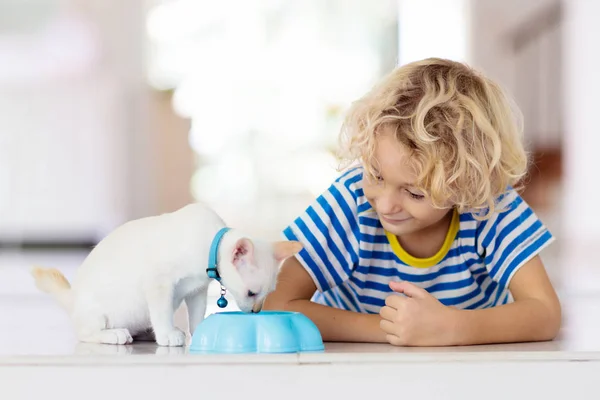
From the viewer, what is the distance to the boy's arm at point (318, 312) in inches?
46.5

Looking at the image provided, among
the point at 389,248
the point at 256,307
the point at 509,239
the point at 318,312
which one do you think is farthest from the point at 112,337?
the point at 509,239

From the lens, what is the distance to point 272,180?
5906mm

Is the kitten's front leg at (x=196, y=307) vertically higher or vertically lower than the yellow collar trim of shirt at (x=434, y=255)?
lower

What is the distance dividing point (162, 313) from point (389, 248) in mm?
510

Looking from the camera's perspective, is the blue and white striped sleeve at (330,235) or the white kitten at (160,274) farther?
the blue and white striped sleeve at (330,235)

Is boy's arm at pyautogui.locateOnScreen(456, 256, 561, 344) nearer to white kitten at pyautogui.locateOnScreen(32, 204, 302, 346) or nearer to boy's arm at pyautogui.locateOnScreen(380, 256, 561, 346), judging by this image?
boy's arm at pyautogui.locateOnScreen(380, 256, 561, 346)

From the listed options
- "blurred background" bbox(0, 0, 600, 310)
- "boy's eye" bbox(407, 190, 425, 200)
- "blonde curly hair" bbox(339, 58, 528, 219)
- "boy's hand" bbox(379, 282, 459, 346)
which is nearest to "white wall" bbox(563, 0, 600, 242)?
"blurred background" bbox(0, 0, 600, 310)

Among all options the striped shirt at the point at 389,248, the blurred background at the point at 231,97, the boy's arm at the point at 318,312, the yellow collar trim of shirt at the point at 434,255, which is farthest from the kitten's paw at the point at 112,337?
the blurred background at the point at 231,97

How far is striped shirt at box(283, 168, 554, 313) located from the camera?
4.46 ft

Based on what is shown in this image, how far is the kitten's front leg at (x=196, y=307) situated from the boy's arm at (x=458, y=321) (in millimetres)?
260

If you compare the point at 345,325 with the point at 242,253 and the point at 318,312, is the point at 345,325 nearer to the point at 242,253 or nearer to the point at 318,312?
the point at 318,312

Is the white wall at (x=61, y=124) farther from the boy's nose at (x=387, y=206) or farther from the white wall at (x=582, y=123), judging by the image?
the boy's nose at (x=387, y=206)

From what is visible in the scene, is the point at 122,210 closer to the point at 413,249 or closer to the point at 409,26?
the point at 409,26

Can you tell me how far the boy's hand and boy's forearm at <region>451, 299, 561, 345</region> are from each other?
0.02 m
